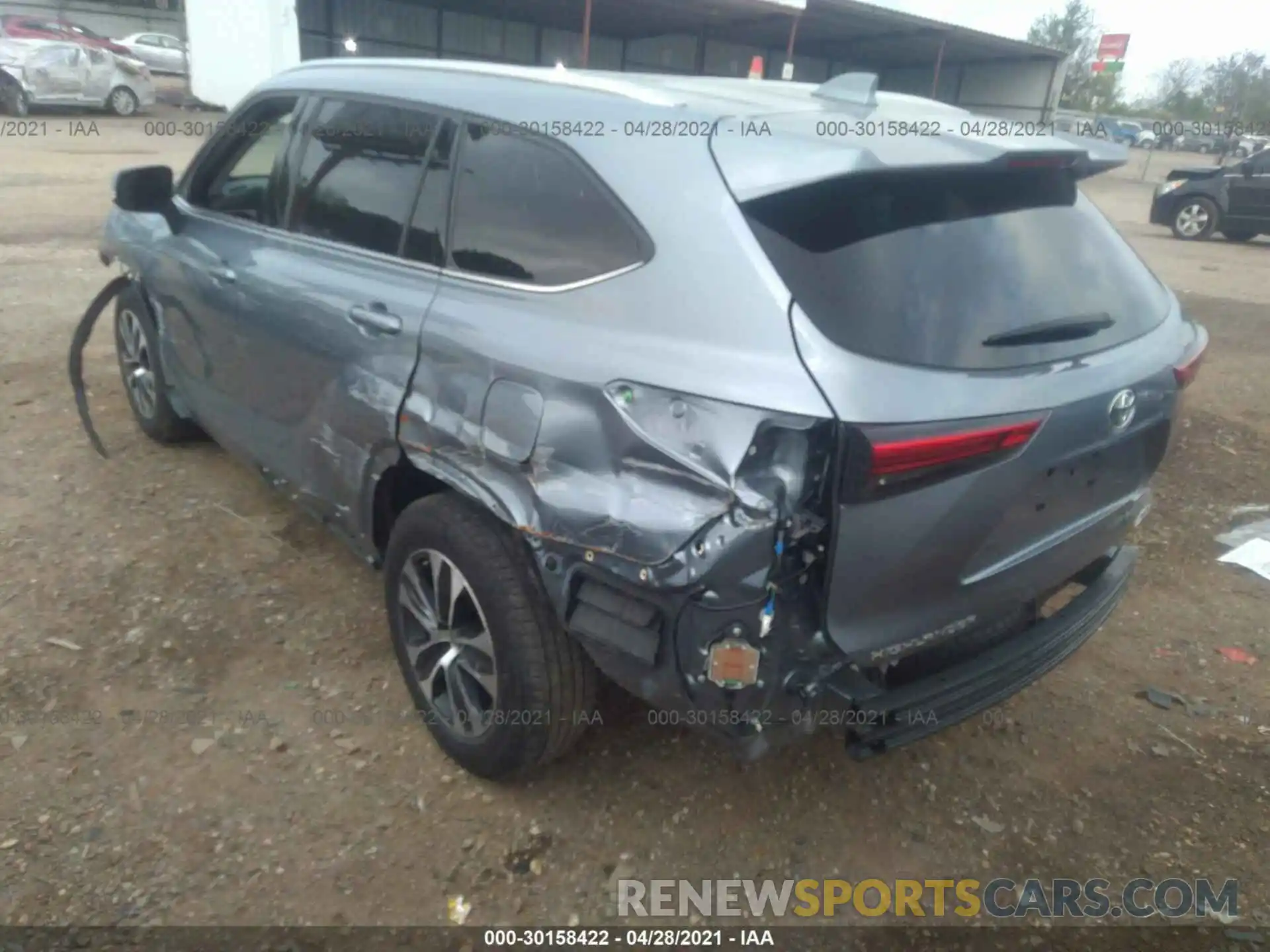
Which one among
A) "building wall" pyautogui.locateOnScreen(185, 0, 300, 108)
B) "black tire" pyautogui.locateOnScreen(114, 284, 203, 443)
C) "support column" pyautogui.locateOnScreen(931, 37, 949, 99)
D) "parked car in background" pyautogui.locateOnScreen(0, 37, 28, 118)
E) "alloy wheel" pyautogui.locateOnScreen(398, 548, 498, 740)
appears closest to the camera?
"alloy wheel" pyautogui.locateOnScreen(398, 548, 498, 740)

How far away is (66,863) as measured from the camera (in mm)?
2381

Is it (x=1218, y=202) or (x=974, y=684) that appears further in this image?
(x=1218, y=202)

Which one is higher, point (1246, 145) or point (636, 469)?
point (636, 469)

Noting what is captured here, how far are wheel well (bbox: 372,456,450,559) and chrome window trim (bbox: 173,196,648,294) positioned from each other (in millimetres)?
540

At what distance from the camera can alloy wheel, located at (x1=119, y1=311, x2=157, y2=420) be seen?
4457mm

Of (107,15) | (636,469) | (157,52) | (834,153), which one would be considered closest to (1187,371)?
(834,153)

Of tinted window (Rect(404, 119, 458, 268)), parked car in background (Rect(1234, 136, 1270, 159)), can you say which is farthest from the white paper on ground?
parked car in background (Rect(1234, 136, 1270, 159))

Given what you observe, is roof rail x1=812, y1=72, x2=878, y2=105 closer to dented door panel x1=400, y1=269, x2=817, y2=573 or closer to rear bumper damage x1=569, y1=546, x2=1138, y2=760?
dented door panel x1=400, y1=269, x2=817, y2=573

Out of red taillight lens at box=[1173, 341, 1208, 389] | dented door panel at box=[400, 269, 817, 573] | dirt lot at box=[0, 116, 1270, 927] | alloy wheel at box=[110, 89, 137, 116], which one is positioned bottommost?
alloy wheel at box=[110, 89, 137, 116]

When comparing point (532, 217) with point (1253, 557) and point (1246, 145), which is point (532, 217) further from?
point (1246, 145)

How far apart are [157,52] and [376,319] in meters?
34.8

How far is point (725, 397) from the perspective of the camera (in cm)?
192

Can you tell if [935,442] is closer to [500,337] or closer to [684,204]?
[684,204]

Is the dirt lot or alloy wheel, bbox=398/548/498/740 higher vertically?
alloy wheel, bbox=398/548/498/740
